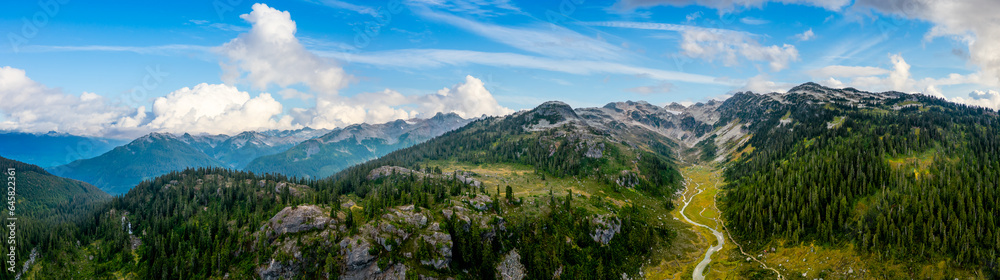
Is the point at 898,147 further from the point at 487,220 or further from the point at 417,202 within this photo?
the point at 417,202

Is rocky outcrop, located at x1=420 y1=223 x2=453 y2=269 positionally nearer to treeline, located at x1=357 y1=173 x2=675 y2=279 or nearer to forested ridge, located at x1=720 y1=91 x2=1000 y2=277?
treeline, located at x1=357 y1=173 x2=675 y2=279

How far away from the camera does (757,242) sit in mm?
119062

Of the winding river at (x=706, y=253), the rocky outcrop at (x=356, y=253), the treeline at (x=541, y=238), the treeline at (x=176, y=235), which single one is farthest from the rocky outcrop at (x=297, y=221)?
the winding river at (x=706, y=253)

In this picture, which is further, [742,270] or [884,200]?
[884,200]

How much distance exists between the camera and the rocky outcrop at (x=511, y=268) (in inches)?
4178

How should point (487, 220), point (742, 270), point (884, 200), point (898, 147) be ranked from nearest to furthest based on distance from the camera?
point (742, 270) → point (884, 200) → point (487, 220) → point (898, 147)

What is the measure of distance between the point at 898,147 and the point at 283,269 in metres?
242

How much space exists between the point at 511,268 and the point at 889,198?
12281cm

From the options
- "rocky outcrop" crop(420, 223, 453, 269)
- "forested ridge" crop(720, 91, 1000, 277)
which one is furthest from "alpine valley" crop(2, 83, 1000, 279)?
"forested ridge" crop(720, 91, 1000, 277)

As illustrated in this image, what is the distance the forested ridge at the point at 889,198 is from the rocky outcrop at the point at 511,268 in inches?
3102

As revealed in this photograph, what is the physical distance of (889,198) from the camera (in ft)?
376

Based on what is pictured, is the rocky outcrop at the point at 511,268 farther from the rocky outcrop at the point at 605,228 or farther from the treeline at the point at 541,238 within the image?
the rocky outcrop at the point at 605,228

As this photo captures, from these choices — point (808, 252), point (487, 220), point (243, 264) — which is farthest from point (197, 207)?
point (808, 252)

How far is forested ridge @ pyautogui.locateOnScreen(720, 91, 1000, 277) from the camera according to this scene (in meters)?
97.2
